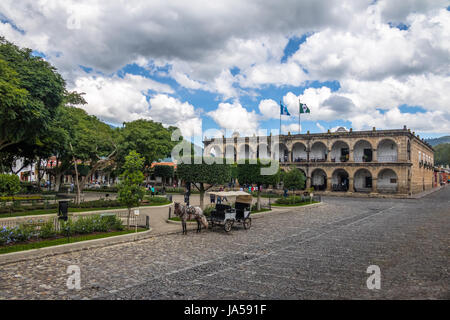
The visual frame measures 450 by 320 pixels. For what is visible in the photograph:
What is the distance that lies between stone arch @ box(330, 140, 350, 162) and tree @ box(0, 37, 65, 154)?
118 feet

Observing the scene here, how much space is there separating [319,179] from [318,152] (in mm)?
4119

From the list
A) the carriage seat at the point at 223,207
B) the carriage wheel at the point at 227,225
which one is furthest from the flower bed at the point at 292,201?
the carriage wheel at the point at 227,225

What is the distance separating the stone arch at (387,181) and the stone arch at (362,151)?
261 cm

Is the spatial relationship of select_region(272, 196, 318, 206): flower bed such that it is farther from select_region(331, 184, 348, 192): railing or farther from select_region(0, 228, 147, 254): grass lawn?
select_region(331, 184, 348, 192): railing

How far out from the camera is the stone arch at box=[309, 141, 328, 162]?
1724 inches

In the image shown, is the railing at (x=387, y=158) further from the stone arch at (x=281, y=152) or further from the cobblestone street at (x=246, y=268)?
the cobblestone street at (x=246, y=268)

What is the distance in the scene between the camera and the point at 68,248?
30.6 ft

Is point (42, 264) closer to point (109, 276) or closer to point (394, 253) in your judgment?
point (109, 276)

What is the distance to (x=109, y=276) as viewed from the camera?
22.8ft

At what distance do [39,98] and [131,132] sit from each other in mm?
12741

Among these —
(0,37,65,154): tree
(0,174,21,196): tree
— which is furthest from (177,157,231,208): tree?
(0,174,21,196): tree

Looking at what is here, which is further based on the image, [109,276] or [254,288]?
[109,276]

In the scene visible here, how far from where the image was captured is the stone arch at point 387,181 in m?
38.9
